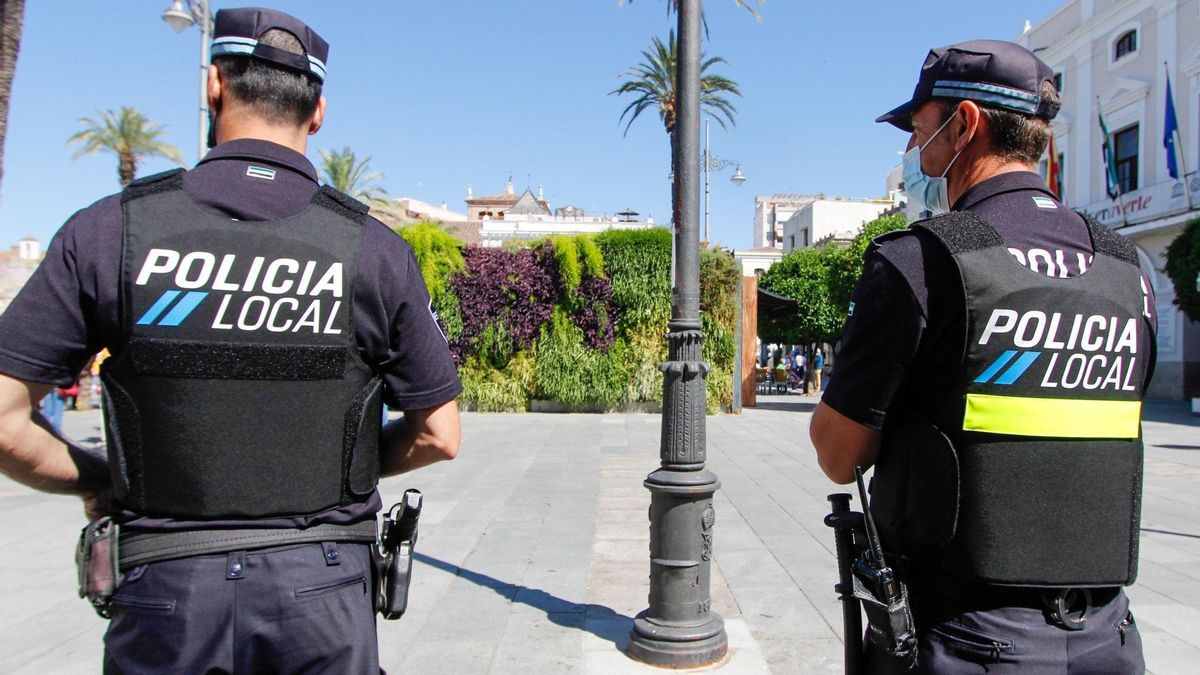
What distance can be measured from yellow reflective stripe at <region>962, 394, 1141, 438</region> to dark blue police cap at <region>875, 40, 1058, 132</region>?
0.62 meters

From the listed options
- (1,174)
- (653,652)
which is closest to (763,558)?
(653,652)

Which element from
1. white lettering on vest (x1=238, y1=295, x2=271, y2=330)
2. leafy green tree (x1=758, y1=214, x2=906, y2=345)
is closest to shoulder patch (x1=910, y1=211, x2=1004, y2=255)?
white lettering on vest (x1=238, y1=295, x2=271, y2=330)

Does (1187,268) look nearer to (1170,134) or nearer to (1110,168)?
(1170,134)

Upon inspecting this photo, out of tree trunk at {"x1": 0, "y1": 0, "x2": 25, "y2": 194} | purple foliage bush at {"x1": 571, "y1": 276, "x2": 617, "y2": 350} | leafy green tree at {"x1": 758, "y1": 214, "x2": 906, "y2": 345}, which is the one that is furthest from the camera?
leafy green tree at {"x1": 758, "y1": 214, "x2": 906, "y2": 345}

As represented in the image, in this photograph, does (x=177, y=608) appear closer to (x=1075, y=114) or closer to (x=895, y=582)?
(x=895, y=582)

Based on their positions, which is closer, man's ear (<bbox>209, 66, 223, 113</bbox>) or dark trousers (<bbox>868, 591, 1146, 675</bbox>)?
dark trousers (<bbox>868, 591, 1146, 675</bbox>)

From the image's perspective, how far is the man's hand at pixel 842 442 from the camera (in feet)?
5.38

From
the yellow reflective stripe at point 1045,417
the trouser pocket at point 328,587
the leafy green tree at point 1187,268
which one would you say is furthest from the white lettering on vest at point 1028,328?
the leafy green tree at point 1187,268

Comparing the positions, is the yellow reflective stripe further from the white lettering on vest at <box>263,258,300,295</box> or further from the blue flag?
the blue flag

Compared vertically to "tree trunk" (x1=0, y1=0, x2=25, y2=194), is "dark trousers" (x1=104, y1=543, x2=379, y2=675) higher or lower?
lower

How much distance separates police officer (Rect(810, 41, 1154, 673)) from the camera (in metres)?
1.54

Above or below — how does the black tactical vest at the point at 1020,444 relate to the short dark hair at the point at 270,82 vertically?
below

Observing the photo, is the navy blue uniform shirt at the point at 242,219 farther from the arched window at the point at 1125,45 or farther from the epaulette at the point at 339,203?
the arched window at the point at 1125,45

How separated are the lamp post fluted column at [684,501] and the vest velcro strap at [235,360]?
229cm
